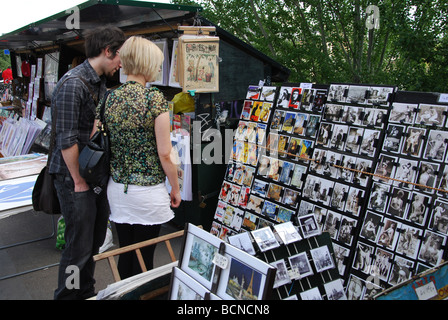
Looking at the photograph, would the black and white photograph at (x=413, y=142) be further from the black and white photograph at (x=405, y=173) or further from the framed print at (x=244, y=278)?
the framed print at (x=244, y=278)

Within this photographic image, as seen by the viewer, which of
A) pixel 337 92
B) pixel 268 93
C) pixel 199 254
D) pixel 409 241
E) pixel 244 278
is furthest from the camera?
pixel 268 93

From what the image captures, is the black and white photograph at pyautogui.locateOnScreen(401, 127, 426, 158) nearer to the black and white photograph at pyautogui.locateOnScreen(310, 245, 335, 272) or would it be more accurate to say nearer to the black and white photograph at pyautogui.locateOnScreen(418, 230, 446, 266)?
the black and white photograph at pyautogui.locateOnScreen(418, 230, 446, 266)

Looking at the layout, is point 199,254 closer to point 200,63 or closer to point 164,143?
point 164,143

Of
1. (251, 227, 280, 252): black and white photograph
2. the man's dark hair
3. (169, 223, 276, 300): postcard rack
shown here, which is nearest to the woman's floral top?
the man's dark hair

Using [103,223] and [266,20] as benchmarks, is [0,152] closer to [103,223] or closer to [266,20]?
[103,223]

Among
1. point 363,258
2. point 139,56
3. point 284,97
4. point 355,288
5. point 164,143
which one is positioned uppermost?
point 139,56

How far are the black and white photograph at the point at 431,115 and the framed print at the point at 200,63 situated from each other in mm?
1875

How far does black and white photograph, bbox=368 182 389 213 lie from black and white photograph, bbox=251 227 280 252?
101 centimetres

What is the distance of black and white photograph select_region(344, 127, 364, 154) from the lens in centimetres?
258

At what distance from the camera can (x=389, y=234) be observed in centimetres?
235

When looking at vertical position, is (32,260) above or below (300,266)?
below

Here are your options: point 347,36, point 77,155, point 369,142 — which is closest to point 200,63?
point 77,155

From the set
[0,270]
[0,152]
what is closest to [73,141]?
[0,270]

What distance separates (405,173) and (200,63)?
2030 mm
